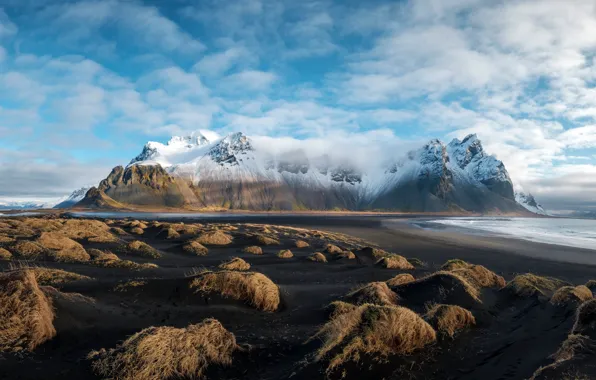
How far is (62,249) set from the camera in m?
21.0

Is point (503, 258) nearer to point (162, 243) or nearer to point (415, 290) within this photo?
point (415, 290)

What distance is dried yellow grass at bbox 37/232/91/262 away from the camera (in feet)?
63.7

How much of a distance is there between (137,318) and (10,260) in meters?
13.9

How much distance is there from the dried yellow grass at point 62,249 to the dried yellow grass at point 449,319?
19.0m

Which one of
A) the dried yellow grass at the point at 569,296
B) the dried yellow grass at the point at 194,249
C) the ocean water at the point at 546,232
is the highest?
the dried yellow grass at the point at 569,296

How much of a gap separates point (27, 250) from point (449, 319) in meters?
24.3

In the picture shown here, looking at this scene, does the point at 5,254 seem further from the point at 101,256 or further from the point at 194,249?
the point at 194,249

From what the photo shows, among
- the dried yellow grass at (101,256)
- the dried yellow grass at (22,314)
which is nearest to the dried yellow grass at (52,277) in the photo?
the dried yellow grass at (22,314)

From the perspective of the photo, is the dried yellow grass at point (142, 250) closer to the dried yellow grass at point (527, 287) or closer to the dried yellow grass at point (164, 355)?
the dried yellow grass at point (164, 355)

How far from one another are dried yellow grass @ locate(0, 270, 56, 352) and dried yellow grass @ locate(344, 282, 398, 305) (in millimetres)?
9788

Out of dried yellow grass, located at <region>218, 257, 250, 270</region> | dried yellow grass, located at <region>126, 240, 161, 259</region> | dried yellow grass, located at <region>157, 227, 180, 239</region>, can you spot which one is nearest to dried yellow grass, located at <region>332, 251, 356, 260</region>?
dried yellow grass, located at <region>218, 257, 250, 270</region>

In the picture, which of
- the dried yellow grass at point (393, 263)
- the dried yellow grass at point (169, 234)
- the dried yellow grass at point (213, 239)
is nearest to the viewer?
the dried yellow grass at point (393, 263)

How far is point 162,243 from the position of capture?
33250 millimetres

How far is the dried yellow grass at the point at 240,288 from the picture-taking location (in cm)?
1235
